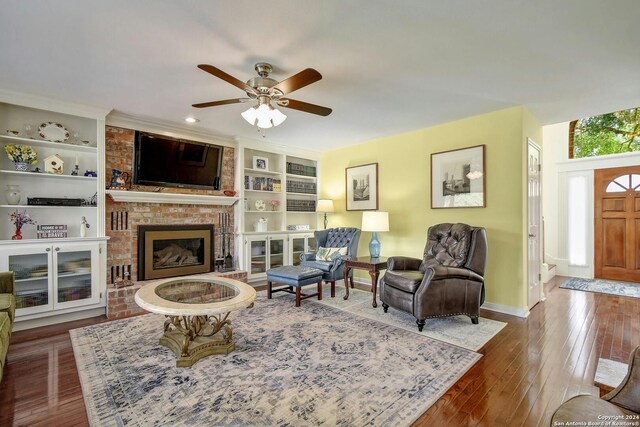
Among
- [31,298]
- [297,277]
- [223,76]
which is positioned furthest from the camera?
[297,277]

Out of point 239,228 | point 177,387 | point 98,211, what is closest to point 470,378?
point 177,387

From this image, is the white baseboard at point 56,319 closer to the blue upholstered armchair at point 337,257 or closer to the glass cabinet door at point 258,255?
the glass cabinet door at point 258,255

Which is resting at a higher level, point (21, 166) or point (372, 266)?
point (21, 166)

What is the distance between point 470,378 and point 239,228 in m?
3.80

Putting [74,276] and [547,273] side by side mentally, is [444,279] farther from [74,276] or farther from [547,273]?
[74,276]

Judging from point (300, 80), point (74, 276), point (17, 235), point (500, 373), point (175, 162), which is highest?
point (300, 80)

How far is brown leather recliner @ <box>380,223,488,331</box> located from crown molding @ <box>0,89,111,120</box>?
3.97 m

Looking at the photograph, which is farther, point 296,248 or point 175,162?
point 296,248

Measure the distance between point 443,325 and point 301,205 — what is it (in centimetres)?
344

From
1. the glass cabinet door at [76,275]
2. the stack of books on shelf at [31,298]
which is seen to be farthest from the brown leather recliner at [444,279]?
the stack of books on shelf at [31,298]

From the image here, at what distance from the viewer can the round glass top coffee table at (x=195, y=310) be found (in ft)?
7.45

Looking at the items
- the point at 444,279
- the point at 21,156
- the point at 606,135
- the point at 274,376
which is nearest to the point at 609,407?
the point at 274,376

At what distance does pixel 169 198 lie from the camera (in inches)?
169

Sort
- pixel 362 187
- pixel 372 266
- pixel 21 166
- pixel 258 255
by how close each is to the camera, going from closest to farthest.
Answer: pixel 21 166 < pixel 372 266 < pixel 258 255 < pixel 362 187
